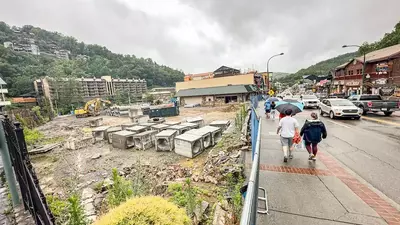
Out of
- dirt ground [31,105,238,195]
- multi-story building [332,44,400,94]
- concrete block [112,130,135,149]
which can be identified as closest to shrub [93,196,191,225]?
dirt ground [31,105,238,195]

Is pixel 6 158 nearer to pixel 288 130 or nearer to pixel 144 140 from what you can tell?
pixel 288 130

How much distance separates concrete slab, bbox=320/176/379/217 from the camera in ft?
10.7

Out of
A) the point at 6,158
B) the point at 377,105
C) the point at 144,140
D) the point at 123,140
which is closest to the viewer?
the point at 6,158

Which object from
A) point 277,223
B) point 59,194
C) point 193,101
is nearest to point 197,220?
point 277,223

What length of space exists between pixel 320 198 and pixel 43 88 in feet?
217

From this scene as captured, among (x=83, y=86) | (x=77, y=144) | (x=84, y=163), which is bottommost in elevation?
(x=84, y=163)

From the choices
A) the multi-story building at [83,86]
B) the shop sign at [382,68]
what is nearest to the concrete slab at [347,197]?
the shop sign at [382,68]

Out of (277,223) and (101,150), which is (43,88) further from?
(277,223)

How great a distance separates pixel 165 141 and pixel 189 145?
211 centimetres

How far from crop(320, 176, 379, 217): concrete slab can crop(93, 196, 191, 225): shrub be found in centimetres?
362

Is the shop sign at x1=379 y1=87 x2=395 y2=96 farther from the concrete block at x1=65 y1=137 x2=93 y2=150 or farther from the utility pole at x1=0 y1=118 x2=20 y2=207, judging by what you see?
the concrete block at x1=65 y1=137 x2=93 y2=150

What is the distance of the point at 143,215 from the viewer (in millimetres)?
1434

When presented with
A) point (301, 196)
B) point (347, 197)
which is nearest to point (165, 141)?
point (301, 196)

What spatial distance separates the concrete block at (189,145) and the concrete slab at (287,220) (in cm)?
603
